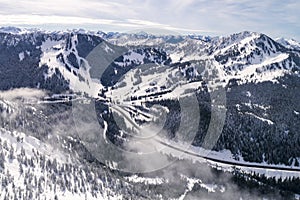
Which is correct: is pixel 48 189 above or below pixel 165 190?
above

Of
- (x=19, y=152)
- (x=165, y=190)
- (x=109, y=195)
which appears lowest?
(x=165, y=190)

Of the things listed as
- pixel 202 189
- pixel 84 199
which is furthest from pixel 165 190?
pixel 84 199

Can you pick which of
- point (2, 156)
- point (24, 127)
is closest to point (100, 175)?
point (2, 156)

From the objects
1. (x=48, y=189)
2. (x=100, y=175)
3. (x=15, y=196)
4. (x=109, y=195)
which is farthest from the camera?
(x=100, y=175)

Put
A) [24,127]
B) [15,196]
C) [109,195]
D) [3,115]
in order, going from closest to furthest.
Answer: [15,196], [109,195], [24,127], [3,115]

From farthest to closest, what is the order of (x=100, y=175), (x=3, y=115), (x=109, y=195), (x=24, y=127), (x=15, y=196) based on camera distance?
(x=3, y=115), (x=24, y=127), (x=100, y=175), (x=109, y=195), (x=15, y=196)

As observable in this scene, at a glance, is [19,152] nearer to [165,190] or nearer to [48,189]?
[48,189]

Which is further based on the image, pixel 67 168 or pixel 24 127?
pixel 24 127

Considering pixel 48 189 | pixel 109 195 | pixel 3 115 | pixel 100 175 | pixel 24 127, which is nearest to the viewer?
pixel 48 189

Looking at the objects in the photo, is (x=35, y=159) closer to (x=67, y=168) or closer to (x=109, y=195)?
(x=67, y=168)
